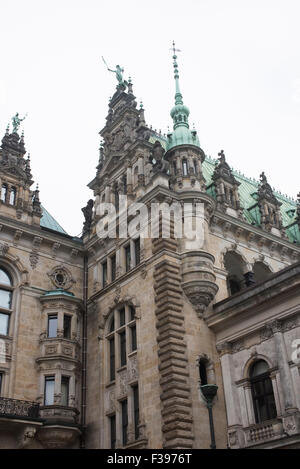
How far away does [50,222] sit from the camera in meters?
44.5

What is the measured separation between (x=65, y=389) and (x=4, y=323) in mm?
5544

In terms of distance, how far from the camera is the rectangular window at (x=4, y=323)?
113 feet

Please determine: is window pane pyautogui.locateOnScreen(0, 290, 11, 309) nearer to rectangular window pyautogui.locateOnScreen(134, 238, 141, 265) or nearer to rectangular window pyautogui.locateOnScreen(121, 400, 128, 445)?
rectangular window pyautogui.locateOnScreen(134, 238, 141, 265)

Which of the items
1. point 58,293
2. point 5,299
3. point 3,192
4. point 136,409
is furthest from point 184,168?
point 136,409

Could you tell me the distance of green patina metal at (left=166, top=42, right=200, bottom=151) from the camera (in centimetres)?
3791

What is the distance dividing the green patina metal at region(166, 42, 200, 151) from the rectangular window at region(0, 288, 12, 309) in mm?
14337

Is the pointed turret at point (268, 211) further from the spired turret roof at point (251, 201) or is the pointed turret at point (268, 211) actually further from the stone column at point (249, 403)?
the stone column at point (249, 403)

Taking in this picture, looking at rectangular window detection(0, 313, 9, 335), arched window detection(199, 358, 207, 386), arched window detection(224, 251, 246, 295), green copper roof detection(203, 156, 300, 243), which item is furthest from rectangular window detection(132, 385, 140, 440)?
green copper roof detection(203, 156, 300, 243)

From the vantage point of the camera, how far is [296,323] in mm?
27500

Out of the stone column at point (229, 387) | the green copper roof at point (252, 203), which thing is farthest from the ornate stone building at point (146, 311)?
the green copper roof at point (252, 203)

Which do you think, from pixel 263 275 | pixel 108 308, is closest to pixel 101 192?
pixel 108 308

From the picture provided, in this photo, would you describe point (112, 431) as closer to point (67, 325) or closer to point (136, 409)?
point (136, 409)

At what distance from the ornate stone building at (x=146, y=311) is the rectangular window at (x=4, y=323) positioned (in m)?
0.08

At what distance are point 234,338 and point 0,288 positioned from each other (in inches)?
591
